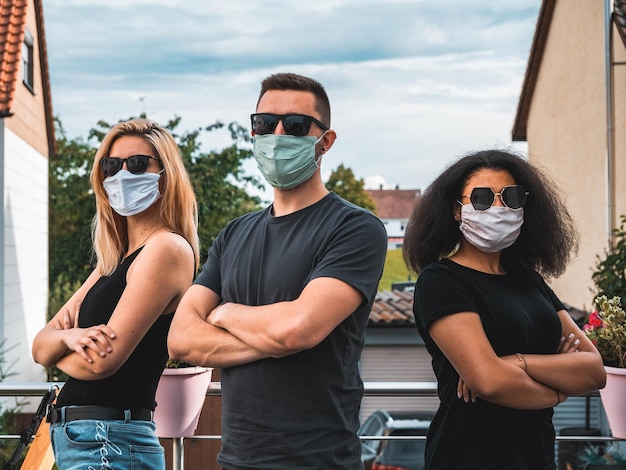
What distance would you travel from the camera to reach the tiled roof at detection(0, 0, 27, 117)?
1180 centimetres

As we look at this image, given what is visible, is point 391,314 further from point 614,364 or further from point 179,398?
point 179,398

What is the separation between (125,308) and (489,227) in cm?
103

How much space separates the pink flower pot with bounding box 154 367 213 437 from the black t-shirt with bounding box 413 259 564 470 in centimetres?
96

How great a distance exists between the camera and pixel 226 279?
8.33 feet

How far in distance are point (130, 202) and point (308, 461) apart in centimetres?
98

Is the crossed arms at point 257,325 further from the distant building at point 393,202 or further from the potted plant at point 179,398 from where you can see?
the distant building at point 393,202

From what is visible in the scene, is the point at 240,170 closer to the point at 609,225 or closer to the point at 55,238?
the point at 55,238

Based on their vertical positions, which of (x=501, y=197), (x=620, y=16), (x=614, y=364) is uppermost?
(x=620, y=16)

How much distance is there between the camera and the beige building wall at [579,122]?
12.5 m

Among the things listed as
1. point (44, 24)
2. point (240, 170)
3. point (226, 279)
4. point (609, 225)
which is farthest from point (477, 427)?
point (240, 170)

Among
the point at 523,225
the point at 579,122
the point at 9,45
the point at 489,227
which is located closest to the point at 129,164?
the point at 489,227

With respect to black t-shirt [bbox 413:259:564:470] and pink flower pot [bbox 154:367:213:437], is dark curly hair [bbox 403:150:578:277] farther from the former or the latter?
pink flower pot [bbox 154:367:213:437]

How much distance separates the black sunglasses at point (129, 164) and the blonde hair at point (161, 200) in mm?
37

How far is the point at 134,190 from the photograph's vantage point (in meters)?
2.73
